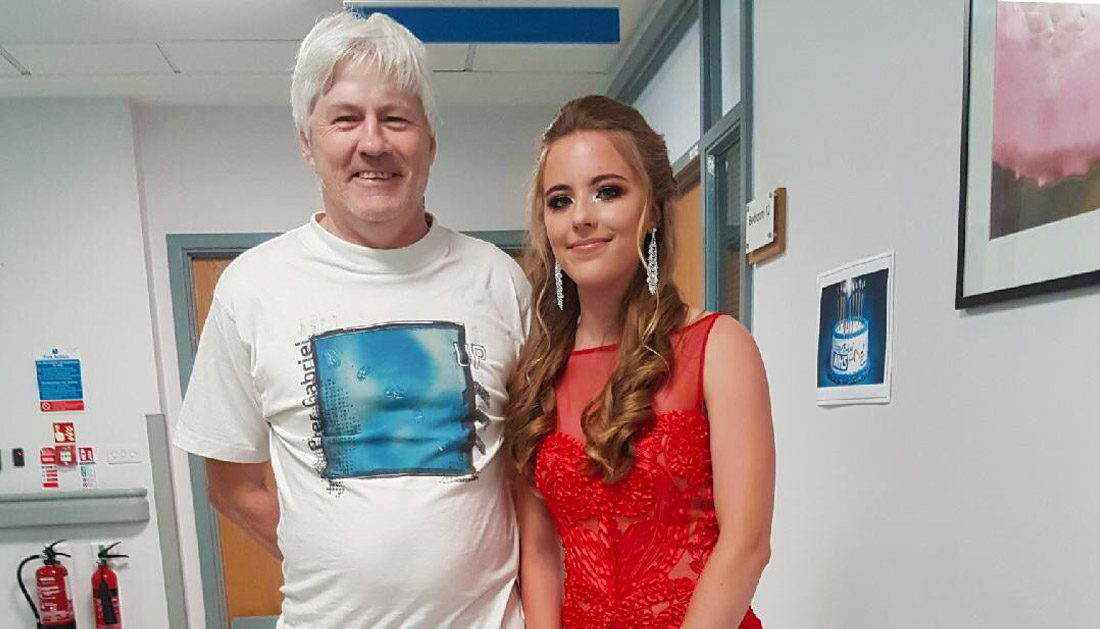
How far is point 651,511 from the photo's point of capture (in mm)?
945

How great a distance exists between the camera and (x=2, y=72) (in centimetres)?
264

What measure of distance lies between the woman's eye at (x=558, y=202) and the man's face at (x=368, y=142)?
0.22 meters

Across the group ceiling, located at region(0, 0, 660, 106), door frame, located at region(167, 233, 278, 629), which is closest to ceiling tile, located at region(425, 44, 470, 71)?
ceiling, located at region(0, 0, 660, 106)

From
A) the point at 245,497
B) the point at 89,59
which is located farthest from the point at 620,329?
the point at 89,59

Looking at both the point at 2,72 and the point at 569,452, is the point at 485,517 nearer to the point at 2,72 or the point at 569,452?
the point at 569,452

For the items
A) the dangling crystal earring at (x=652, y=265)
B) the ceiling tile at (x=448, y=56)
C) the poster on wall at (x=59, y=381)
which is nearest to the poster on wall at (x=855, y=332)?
the dangling crystal earring at (x=652, y=265)

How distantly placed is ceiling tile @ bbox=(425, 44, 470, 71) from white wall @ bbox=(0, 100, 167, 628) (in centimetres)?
153

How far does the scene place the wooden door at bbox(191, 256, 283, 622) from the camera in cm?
323

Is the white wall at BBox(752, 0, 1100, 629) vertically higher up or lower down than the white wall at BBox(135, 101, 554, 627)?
lower down

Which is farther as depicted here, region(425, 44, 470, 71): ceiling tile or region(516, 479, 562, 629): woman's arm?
region(425, 44, 470, 71): ceiling tile

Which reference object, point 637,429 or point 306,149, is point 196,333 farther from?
point 637,429

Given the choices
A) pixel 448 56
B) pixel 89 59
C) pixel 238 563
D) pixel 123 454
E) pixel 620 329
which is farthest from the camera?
pixel 238 563

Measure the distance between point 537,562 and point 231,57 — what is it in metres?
2.52

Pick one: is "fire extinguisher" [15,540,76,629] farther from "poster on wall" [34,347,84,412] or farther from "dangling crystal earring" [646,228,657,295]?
"dangling crystal earring" [646,228,657,295]
